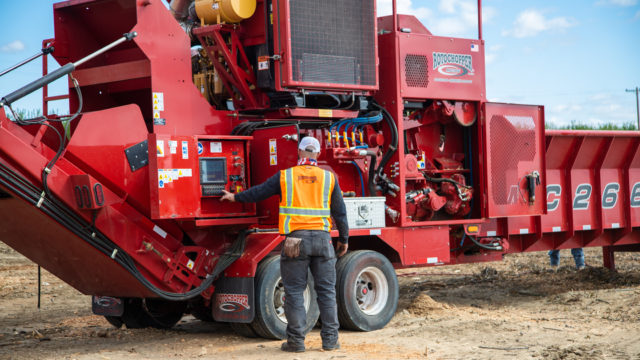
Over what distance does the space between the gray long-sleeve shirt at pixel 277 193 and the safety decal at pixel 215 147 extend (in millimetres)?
576

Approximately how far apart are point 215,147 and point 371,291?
2480mm

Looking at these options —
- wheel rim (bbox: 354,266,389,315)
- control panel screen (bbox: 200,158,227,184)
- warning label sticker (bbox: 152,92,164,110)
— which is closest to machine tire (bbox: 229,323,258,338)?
wheel rim (bbox: 354,266,389,315)

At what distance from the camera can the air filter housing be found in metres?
8.49

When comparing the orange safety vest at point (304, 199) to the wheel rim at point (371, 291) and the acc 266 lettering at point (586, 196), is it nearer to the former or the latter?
the wheel rim at point (371, 291)

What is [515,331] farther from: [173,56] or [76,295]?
A: [76,295]

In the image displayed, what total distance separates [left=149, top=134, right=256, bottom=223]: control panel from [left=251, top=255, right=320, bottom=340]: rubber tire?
0.60 metres

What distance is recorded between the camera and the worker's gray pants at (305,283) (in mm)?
7395

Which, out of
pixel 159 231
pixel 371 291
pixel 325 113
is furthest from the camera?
pixel 371 291

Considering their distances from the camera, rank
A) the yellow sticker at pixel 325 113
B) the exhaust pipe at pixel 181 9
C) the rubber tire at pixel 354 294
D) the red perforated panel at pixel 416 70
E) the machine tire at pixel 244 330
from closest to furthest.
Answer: the machine tire at pixel 244 330
the rubber tire at pixel 354 294
the yellow sticker at pixel 325 113
the exhaust pipe at pixel 181 9
the red perforated panel at pixel 416 70

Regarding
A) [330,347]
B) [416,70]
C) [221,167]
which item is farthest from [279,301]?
[416,70]

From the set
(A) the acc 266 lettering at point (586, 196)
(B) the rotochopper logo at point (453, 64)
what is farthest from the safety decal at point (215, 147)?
(A) the acc 266 lettering at point (586, 196)

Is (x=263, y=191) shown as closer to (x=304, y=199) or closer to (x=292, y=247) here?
(x=304, y=199)

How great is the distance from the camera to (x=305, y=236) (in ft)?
24.5

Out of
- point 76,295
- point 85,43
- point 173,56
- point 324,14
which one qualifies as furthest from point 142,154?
point 76,295
